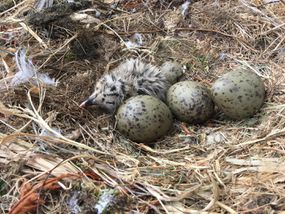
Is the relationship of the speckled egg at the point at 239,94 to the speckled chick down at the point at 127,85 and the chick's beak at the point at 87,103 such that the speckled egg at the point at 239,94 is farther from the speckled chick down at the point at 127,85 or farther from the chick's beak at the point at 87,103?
the chick's beak at the point at 87,103

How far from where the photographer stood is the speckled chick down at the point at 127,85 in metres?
3.63

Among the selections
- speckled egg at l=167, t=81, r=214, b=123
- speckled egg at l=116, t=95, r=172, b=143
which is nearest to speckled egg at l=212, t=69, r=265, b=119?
speckled egg at l=167, t=81, r=214, b=123

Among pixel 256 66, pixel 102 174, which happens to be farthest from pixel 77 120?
pixel 256 66

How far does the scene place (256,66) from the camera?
405 centimetres

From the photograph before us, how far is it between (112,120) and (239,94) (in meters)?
0.91

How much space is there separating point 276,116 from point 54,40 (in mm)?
1976

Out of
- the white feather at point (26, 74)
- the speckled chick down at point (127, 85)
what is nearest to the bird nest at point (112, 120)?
the white feather at point (26, 74)

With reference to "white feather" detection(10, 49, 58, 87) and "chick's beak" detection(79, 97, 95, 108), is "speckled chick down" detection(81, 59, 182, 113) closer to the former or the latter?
"chick's beak" detection(79, 97, 95, 108)

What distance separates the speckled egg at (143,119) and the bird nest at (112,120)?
0.24ft

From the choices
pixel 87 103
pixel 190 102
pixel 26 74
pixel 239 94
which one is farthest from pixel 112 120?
pixel 239 94

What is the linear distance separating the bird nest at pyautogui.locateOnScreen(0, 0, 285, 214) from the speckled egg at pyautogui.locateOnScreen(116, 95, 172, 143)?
0.07 meters

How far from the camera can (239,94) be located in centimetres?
346

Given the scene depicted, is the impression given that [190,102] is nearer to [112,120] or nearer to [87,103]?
[112,120]

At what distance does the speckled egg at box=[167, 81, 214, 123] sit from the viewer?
11.6 feet
